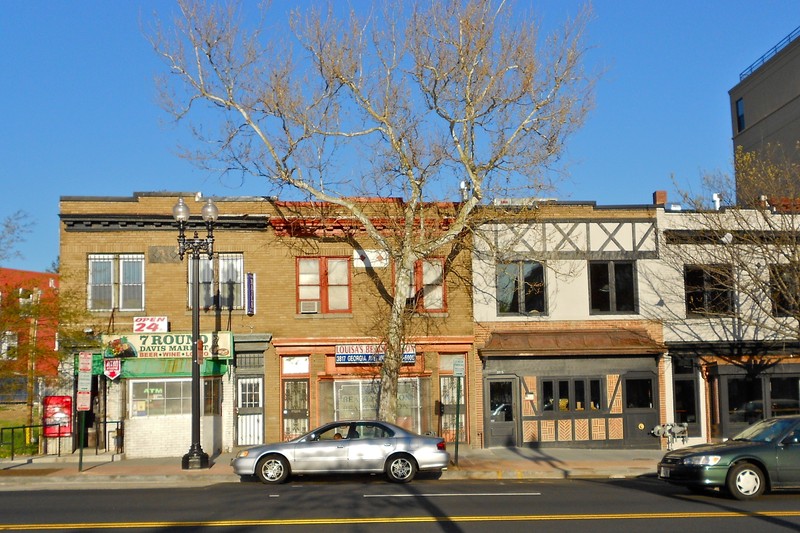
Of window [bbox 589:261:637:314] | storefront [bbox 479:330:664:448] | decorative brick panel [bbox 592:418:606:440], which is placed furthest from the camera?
window [bbox 589:261:637:314]

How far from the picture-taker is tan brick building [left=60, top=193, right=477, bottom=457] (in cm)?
Result: 2498

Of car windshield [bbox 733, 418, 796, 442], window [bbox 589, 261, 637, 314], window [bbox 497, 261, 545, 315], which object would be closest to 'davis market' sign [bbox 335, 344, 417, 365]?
window [bbox 497, 261, 545, 315]

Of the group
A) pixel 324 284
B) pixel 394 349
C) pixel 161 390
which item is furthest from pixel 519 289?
pixel 161 390

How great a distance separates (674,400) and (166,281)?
617 inches

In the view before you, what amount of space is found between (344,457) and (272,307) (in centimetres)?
816

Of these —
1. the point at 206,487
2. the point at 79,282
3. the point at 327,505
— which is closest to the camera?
the point at 327,505

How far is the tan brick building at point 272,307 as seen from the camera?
24984 mm

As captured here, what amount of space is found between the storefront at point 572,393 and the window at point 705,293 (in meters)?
1.93

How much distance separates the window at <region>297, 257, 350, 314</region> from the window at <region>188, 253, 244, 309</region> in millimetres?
1762

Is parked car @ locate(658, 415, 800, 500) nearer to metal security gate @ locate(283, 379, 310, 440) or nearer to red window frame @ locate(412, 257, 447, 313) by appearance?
red window frame @ locate(412, 257, 447, 313)

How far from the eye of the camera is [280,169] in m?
21.7

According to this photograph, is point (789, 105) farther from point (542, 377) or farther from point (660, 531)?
point (660, 531)

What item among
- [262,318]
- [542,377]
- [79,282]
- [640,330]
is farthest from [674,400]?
[79,282]

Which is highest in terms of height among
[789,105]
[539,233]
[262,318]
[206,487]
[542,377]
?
[789,105]
